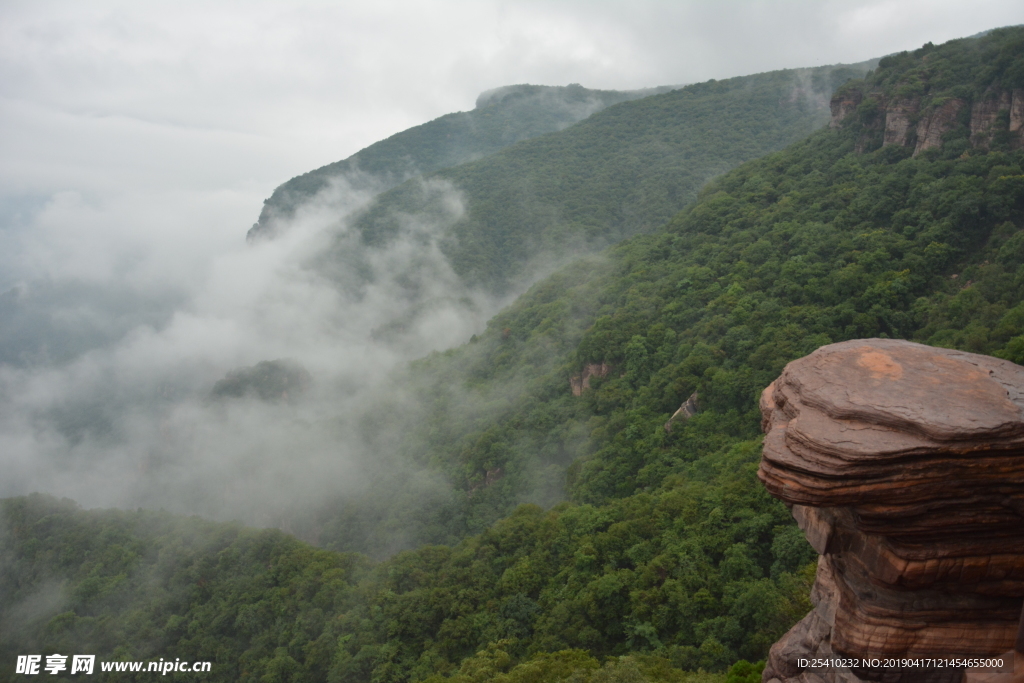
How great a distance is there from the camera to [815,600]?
53.0 feet

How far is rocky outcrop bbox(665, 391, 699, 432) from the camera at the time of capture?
48.6 m

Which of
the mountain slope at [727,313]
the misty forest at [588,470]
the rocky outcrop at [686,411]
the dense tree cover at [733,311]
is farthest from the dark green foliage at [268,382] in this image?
the rocky outcrop at [686,411]

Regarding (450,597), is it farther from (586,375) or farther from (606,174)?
(606,174)

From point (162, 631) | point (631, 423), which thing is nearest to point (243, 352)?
point (162, 631)

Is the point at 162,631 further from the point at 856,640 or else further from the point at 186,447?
the point at 186,447

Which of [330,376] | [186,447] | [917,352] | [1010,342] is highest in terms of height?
[917,352]

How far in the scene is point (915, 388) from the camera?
13383mm

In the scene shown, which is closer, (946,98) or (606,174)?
(946,98)

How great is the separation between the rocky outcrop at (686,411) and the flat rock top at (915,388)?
33.3 metres

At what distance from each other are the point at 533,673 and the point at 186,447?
129 meters

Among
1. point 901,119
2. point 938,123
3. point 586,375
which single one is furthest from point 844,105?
point 586,375

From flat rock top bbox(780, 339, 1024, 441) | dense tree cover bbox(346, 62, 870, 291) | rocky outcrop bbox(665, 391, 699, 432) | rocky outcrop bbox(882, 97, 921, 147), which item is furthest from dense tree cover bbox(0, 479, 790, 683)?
dense tree cover bbox(346, 62, 870, 291)

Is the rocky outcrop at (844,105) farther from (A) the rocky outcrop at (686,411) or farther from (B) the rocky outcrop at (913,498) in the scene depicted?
(B) the rocky outcrop at (913,498)

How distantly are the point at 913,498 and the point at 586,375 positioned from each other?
54.2m
